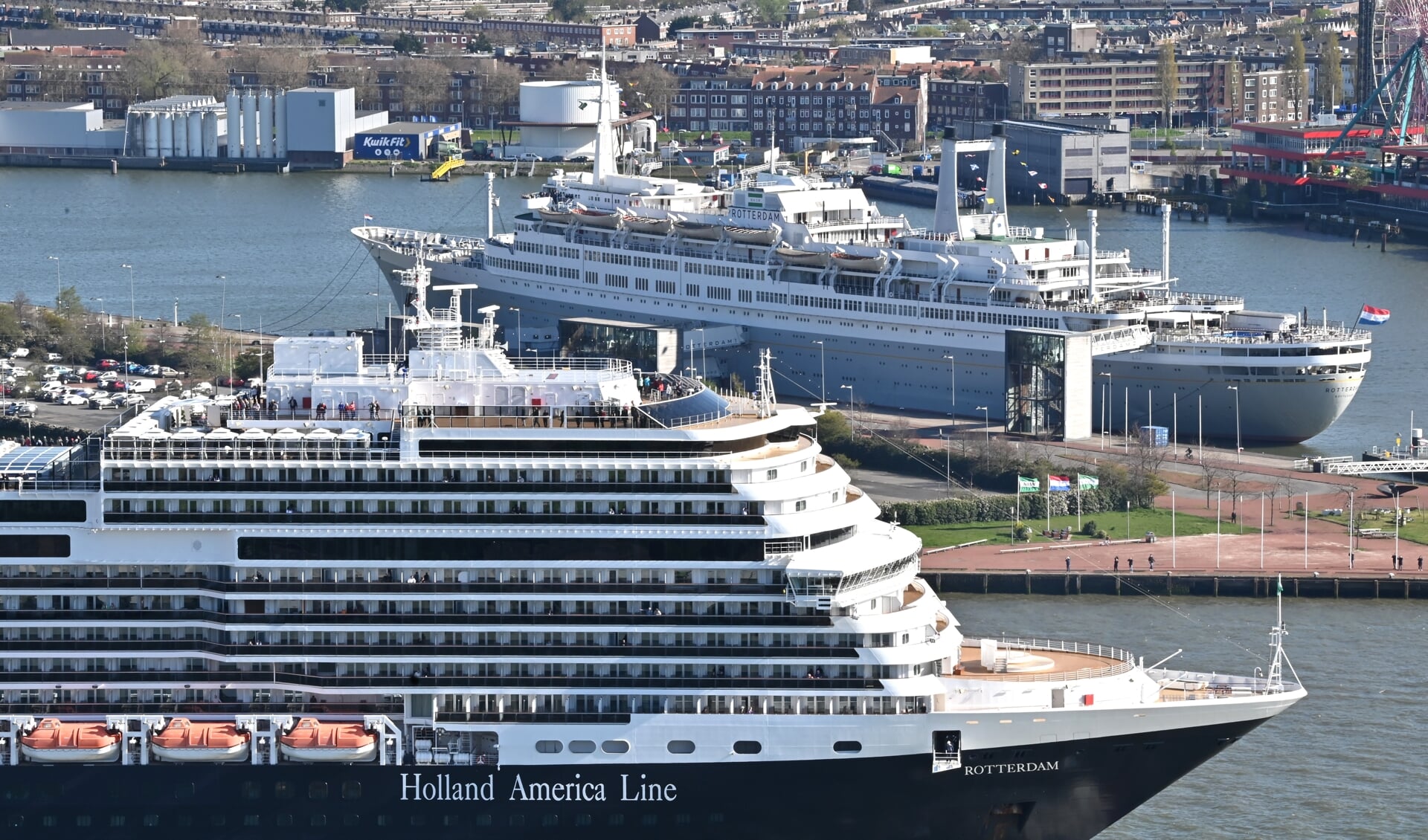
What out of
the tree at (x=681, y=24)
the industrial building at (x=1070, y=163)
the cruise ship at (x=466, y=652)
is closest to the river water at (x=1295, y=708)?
the cruise ship at (x=466, y=652)

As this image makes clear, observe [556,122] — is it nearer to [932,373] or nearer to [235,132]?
[235,132]

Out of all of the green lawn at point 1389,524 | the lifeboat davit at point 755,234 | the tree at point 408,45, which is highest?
the tree at point 408,45

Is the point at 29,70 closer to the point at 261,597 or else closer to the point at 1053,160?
the point at 1053,160

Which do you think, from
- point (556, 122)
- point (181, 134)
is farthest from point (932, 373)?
point (181, 134)

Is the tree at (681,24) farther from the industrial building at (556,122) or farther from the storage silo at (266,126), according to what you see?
the storage silo at (266,126)

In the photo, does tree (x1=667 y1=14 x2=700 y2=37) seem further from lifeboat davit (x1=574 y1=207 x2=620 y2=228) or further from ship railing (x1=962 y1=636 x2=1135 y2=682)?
ship railing (x1=962 y1=636 x2=1135 y2=682)

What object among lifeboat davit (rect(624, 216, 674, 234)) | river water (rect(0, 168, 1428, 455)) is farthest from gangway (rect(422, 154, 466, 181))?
lifeboat davit (rect(624, 216, 674, 234))
